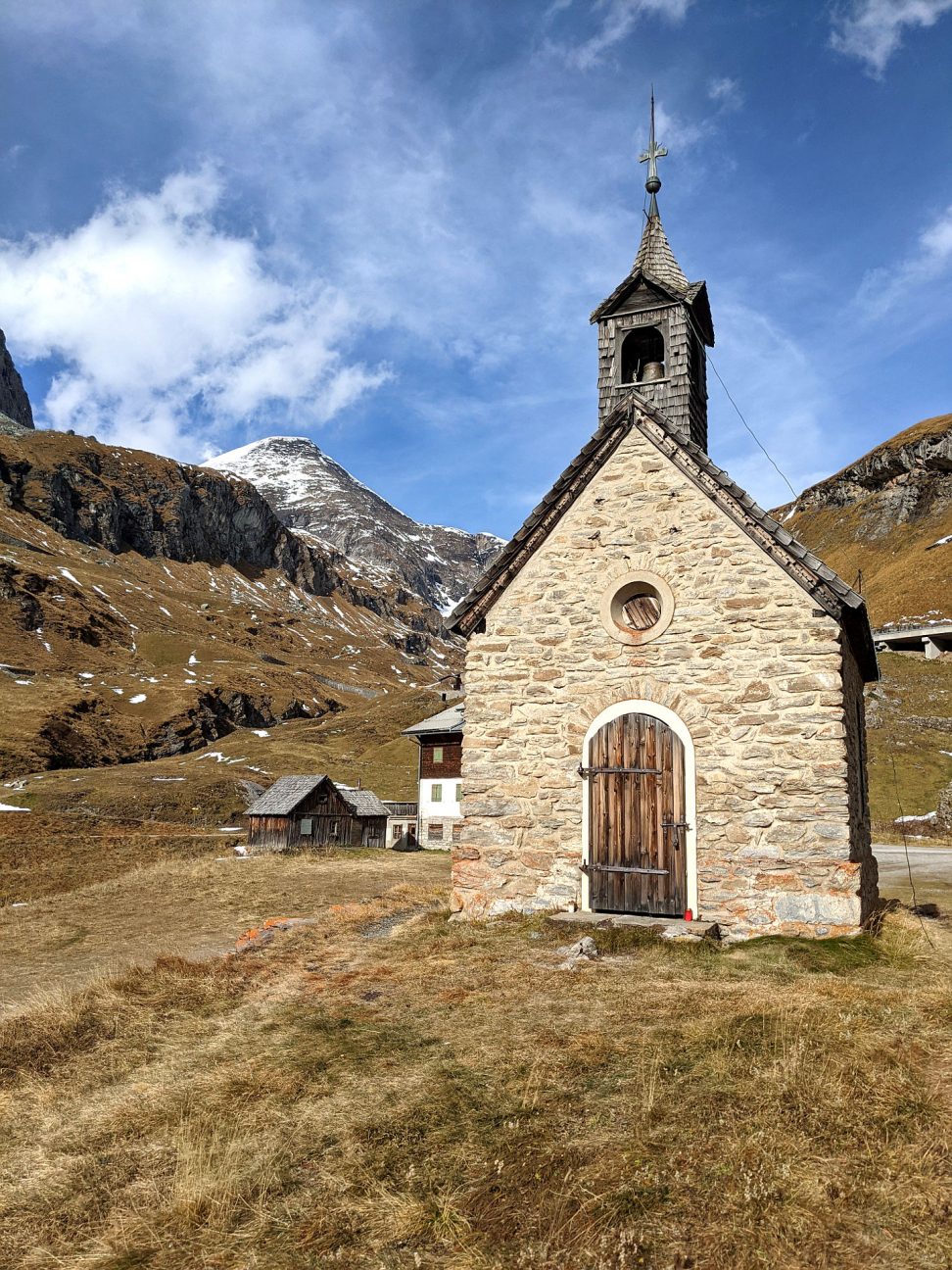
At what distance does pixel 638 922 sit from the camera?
11570 millimetres

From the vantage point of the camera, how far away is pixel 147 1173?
16.4ft

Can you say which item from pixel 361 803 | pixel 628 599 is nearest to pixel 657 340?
pixel 628 599

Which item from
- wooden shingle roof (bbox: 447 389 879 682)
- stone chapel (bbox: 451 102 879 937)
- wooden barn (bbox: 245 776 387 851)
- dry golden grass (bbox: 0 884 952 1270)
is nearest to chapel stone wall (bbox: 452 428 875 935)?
stone chapel (bbox: 451 102 879 937)

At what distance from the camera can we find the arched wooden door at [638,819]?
471 inches

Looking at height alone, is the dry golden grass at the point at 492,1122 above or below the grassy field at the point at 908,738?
below

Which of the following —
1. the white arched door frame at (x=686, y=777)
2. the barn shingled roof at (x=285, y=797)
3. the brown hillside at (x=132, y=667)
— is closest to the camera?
the white arched door frame at (x=686, y=777)

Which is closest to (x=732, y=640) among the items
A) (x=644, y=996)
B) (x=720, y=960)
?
(x=720, y=960)

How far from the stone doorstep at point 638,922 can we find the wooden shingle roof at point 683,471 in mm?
5174

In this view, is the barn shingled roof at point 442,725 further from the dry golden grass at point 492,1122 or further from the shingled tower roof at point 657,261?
the dry golden grass at point 492,1122

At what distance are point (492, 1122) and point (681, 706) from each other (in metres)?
7.84

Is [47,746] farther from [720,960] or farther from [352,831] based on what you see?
[720,960]

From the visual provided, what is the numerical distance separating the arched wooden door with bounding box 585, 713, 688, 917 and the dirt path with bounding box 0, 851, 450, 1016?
6.85 metres

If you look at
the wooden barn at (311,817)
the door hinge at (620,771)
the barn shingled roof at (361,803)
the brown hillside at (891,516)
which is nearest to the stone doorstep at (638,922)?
the door hinge at (620,771)

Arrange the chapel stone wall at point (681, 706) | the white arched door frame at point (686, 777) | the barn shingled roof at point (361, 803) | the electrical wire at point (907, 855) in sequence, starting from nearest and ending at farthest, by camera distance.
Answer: the chapel stone wall at point (681, 706), the electrical wire at point (907, 855), the white arched door frame at point (686, 777), the barn shingled roof at point (361, 803)
